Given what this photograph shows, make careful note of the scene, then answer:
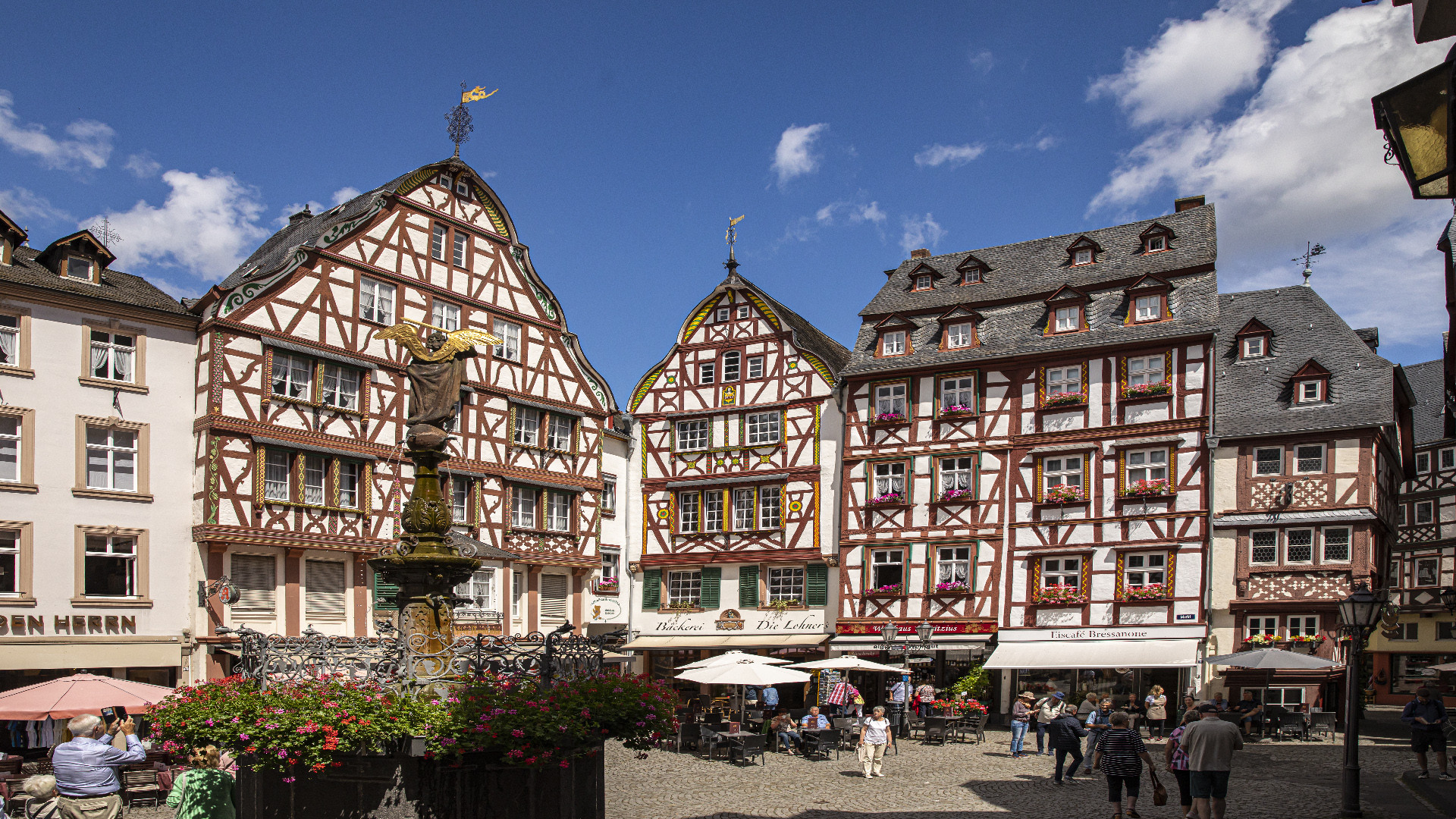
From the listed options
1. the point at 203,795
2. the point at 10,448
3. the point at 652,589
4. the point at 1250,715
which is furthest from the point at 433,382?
the point at 652,589

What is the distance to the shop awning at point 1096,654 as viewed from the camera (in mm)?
26938

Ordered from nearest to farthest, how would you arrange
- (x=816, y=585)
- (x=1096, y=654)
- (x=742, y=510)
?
1. (x=1096, y=654)
2. (x=816, y=585)
3. (x=742, y=510)

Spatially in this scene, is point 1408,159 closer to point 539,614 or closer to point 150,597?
point 150,597

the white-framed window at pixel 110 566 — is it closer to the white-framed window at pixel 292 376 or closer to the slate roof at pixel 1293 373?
the white-framed window at pixel 292 376

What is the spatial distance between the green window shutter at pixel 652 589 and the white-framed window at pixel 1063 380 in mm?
12456

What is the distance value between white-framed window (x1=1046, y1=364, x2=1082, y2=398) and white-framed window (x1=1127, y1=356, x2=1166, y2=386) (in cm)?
122

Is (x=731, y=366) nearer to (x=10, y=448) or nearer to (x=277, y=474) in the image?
(x=277, y=474)

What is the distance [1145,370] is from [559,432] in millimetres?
15642

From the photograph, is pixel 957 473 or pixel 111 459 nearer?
pixel 111 459

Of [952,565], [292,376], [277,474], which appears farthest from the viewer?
[952,565]

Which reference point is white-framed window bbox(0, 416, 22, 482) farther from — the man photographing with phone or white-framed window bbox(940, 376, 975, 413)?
white-framed window bbox(940, 376, 975, 413)

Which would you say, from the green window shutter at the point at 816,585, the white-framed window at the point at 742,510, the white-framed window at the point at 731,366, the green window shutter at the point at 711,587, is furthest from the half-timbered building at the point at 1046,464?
the green window shutter at the point at 711,587

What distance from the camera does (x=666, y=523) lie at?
35.1m

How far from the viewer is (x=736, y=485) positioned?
34156mm
